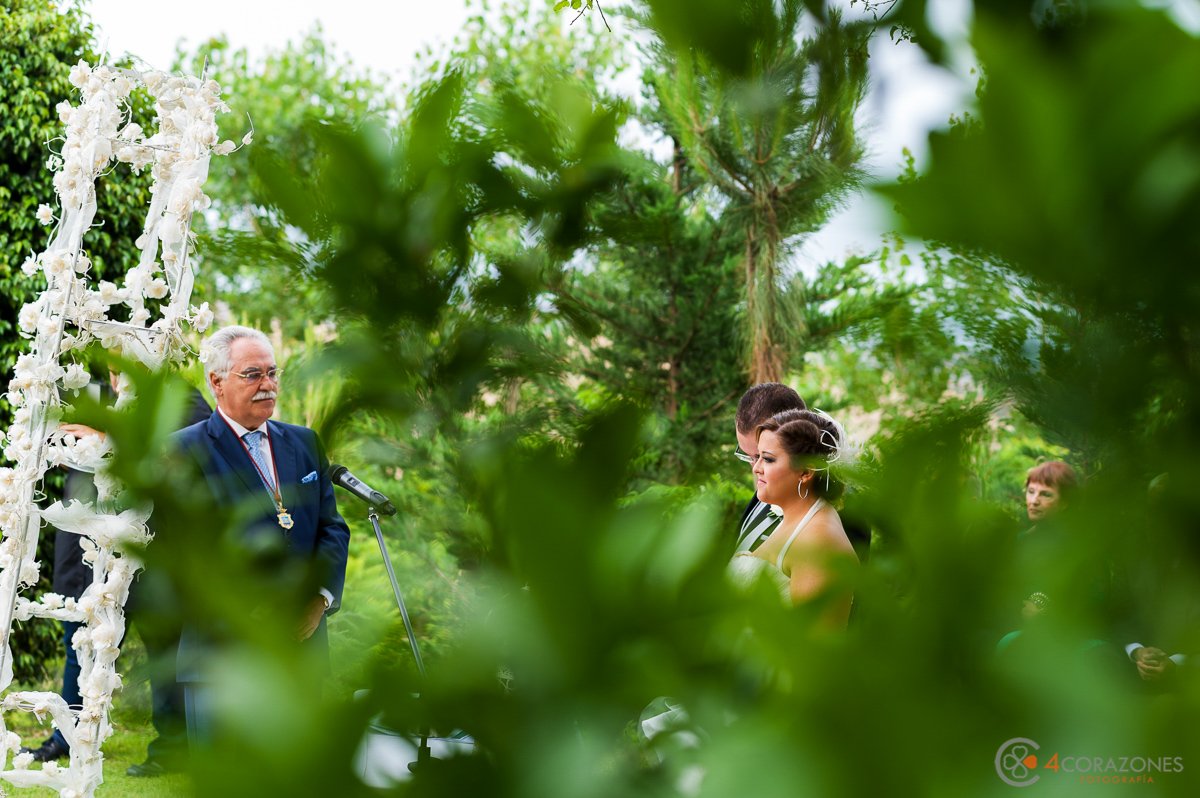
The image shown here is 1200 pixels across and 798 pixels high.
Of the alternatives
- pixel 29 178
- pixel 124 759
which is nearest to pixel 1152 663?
pixel 124 759

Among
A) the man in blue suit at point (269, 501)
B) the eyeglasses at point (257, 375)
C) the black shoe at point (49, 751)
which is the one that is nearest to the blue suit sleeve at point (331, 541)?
the man in blue suit at point (269, 501)

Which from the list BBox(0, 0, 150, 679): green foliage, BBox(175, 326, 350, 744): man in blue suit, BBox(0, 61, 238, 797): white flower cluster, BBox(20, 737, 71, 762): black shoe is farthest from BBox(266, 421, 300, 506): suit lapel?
BBox(0, 0, 150, 679): green foliage

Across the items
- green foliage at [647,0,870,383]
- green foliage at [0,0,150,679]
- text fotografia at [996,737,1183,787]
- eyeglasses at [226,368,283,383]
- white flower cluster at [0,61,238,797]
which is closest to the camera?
text fotografia at [996,737,1183,787]

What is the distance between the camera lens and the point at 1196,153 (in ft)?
0.90

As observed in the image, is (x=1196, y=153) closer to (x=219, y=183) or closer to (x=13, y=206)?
(x=219, y=183)

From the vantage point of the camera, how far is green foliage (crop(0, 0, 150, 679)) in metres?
5.57

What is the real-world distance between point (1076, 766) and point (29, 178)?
250 inches

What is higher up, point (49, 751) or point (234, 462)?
point (49, 751)

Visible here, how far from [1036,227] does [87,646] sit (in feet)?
8.89

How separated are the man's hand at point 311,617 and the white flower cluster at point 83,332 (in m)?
2.18

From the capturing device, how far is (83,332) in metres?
2.47

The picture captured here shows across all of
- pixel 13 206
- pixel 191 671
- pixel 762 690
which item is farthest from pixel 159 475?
pixel 13 206

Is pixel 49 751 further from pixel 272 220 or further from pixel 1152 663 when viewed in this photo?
pixel 1152 663

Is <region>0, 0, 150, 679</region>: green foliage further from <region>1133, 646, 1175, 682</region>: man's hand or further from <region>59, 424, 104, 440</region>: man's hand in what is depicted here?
<region>1133, 646, 1175, 682</region>: man's hand
